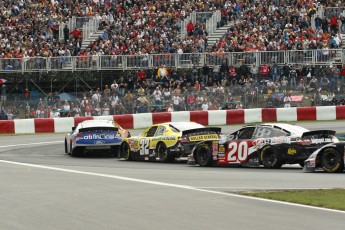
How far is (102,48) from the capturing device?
41719mm

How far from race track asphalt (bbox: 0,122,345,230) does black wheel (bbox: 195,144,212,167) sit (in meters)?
0.30

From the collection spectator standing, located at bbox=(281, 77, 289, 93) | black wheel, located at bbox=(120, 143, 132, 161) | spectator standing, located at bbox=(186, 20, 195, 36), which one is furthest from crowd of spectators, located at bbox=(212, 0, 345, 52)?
black wheel, located at bbox=(120, 143, 132, 161)

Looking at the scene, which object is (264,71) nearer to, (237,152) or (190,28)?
(190,28)

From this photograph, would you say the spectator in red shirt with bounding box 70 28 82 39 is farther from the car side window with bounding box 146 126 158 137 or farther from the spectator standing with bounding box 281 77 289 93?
the car side window with bounding box 146 126 158 137

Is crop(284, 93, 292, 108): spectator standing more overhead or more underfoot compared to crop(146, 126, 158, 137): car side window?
more overhead

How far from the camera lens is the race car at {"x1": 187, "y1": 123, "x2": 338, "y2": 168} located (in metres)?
19.0

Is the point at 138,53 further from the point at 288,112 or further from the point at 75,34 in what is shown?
the point at 288,112

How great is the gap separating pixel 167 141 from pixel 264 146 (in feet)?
11.1

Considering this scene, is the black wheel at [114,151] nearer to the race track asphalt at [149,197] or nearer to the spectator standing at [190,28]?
the race track asphalt at [149,197]

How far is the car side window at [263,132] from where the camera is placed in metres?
19.7

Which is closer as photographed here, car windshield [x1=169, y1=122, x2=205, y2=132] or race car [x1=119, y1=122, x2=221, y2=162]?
race car [x1=119, y1=122, x2=221, y2=162]

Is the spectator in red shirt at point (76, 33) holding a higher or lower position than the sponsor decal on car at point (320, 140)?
higher

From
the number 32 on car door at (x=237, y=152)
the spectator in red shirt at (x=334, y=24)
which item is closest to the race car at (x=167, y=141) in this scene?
the number 32 on car door at (x=237, y=152)

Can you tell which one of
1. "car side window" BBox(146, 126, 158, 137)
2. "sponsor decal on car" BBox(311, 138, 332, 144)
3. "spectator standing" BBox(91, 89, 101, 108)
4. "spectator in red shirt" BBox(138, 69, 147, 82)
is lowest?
"sponsor decal on car" BBox(311, 138, 332, 144)
